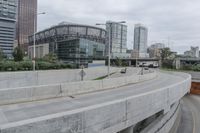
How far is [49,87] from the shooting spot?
604 inches

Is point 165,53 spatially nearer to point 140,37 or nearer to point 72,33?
point 140,37

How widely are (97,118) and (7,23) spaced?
105m

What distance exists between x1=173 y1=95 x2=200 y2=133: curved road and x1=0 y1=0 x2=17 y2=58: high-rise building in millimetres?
82349

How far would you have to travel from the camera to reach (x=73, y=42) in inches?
4323

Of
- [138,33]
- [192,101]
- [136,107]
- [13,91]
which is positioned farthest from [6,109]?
[138,33]

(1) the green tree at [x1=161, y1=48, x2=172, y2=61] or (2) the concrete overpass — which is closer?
(2) the concrete overpass

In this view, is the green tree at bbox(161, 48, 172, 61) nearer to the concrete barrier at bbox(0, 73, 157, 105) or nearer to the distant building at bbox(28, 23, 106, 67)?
the distant building at bbox(28, 23, 106, 67)

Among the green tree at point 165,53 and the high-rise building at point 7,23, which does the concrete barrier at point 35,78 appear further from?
the high-rise building at point 7,23

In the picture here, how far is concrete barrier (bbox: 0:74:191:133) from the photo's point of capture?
19.4 feet

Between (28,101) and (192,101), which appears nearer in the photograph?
(28,101)

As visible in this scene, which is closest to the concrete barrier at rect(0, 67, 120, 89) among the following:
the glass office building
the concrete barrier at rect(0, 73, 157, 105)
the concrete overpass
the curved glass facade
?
the concrete barrier at rect(0, 73, 157, 105)

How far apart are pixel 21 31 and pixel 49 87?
95744 mm

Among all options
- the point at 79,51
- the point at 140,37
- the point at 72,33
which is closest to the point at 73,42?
the point at 79,51

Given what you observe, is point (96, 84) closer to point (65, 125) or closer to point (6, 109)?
point (6, 109)
